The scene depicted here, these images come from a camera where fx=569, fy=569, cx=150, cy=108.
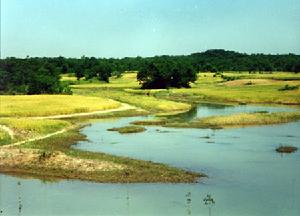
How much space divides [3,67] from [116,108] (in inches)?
1745

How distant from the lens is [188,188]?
31.4 meters

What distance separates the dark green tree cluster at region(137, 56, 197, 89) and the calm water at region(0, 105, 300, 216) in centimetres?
7356

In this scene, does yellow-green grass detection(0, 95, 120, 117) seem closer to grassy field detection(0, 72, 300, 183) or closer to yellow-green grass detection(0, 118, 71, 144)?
grassy field detection(0, 72, 300, 183)

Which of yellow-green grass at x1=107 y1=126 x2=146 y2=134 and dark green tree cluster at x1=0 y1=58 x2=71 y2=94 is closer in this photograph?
yellow-green grass at x1=107 y1=126 x2=146 y2=134

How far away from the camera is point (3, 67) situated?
113 metres

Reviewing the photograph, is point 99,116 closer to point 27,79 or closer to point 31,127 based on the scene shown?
point 31,127

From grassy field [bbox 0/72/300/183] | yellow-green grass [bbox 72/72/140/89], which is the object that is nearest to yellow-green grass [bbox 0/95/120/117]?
grassy field [bbox 0/72/300/183]

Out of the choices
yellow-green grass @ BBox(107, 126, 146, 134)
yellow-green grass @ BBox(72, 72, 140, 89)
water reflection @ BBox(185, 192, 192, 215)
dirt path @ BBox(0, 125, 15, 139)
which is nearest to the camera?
water reflection @ BBox(185, 192, 192, 215)

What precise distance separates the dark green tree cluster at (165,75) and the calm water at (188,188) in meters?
73.6

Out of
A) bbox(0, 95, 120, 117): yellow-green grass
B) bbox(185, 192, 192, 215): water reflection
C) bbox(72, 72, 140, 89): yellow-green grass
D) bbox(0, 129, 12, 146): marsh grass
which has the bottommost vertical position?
bbox(185, 192, 192, 215): water reflection

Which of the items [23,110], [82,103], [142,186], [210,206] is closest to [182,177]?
[142,186]

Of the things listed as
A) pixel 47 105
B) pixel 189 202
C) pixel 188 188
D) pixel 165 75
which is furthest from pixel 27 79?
pixel 189 202

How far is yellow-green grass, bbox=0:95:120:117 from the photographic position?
6550cm

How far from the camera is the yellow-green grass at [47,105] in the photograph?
65.5 meters
